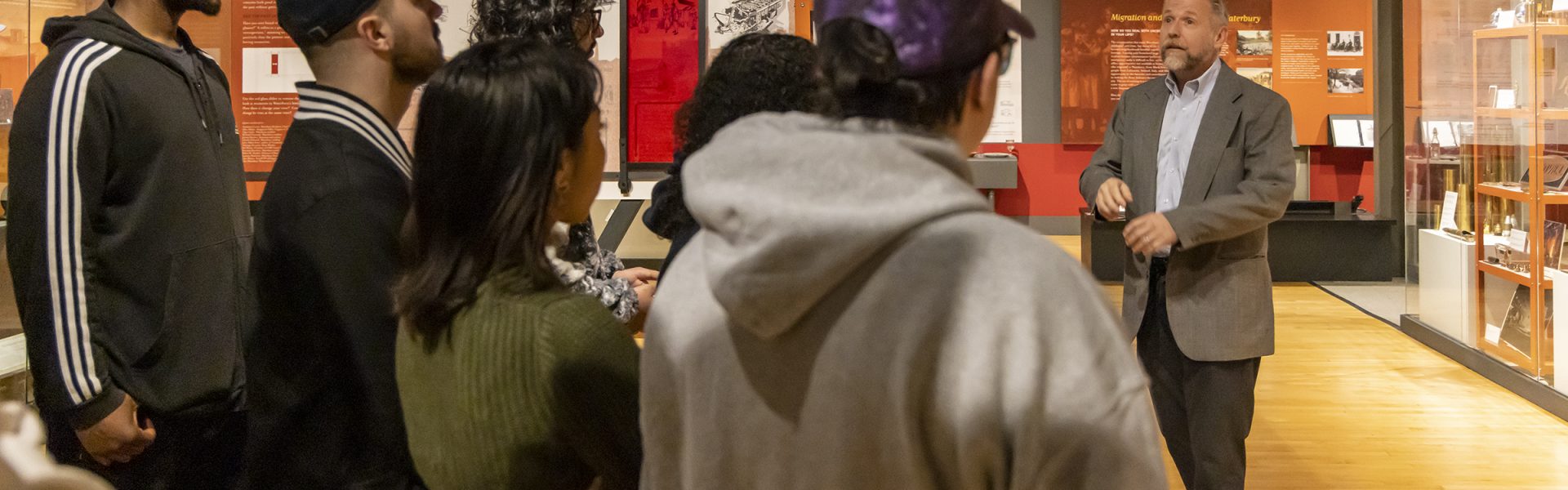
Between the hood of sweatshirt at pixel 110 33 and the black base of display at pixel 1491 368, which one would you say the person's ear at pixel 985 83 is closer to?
the hood of sweatshirt at pixel 110 33

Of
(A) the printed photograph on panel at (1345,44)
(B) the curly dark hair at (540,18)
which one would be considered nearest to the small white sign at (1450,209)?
(A) the printed photograph on panel at (1345,44)

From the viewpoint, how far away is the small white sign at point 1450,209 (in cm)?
609

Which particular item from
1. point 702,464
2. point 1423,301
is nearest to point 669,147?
point 1423,301

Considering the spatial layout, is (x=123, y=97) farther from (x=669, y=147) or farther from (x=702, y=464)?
(x=669, y=147)

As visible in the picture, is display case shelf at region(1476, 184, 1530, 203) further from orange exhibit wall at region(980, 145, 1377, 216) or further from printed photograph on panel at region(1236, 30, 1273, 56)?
orange exhibit wall at region(980, 145, 1377, 216)

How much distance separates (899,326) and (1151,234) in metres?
2.18

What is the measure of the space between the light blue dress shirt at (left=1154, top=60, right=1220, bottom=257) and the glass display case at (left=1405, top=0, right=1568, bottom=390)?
2.53m

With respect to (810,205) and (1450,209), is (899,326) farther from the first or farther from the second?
(1450,209)

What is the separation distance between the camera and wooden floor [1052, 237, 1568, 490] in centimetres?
406

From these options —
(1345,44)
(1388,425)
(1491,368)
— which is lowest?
(1388,425)

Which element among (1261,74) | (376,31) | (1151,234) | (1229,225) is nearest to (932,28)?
(376,31)

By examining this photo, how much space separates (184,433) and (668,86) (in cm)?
422

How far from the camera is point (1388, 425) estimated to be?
186 inches

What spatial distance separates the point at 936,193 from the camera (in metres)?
0.94
